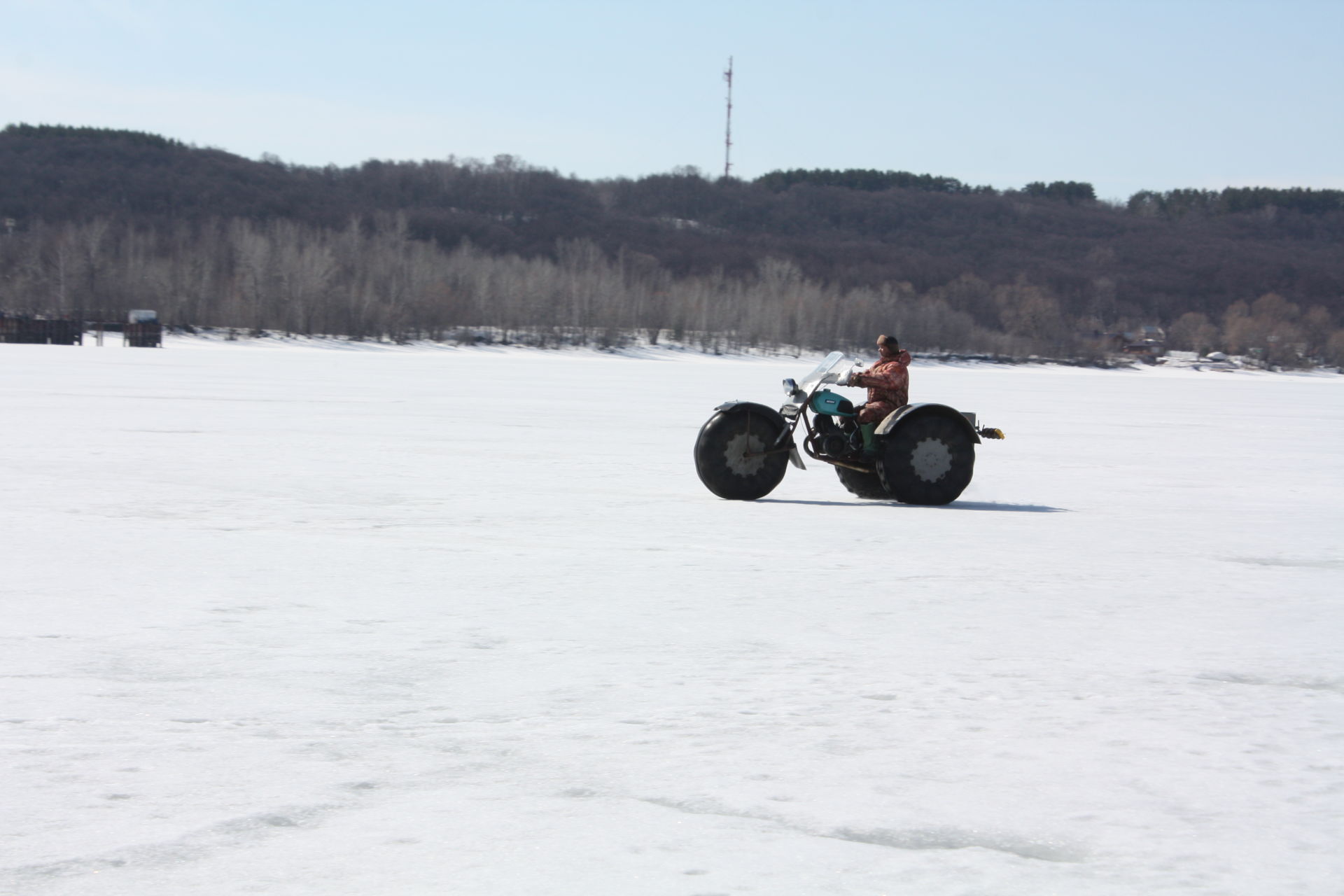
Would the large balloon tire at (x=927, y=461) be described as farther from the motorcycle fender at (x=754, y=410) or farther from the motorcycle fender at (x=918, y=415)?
the motorcycle fender at (x=754, y=410)

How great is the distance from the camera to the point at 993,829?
4.21 m

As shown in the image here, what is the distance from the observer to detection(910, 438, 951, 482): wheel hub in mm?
12188

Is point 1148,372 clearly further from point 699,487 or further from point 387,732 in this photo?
point 387,732

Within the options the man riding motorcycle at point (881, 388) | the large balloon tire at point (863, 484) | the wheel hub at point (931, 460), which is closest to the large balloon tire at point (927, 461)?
the wheel hub at point (931, 460)

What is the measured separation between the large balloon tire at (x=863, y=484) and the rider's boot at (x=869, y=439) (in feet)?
1.33

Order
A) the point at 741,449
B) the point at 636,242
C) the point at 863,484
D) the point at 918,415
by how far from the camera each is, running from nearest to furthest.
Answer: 1. the point at 918,415
2. the point at 741,449
3. the point at 863,484
4. the point at 636,242

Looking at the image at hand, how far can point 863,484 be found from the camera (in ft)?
42.2

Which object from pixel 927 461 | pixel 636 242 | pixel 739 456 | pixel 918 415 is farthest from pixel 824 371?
pixel 636 242

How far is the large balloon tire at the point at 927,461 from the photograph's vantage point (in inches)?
478

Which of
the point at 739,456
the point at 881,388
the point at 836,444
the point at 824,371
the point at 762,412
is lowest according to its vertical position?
the point at 739,456

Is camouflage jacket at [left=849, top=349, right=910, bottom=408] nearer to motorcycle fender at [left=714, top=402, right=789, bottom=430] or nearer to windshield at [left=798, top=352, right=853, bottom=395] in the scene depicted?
windshield at [left=798, top=352, right=853, bottom=395]

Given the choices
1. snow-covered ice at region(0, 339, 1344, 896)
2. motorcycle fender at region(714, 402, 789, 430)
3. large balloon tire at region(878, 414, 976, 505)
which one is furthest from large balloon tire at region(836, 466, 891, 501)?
motorcycle fender at region(714, 402, 789, 430)

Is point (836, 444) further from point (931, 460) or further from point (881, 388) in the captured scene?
point (931, 460)

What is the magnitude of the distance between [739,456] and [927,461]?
1595mm
